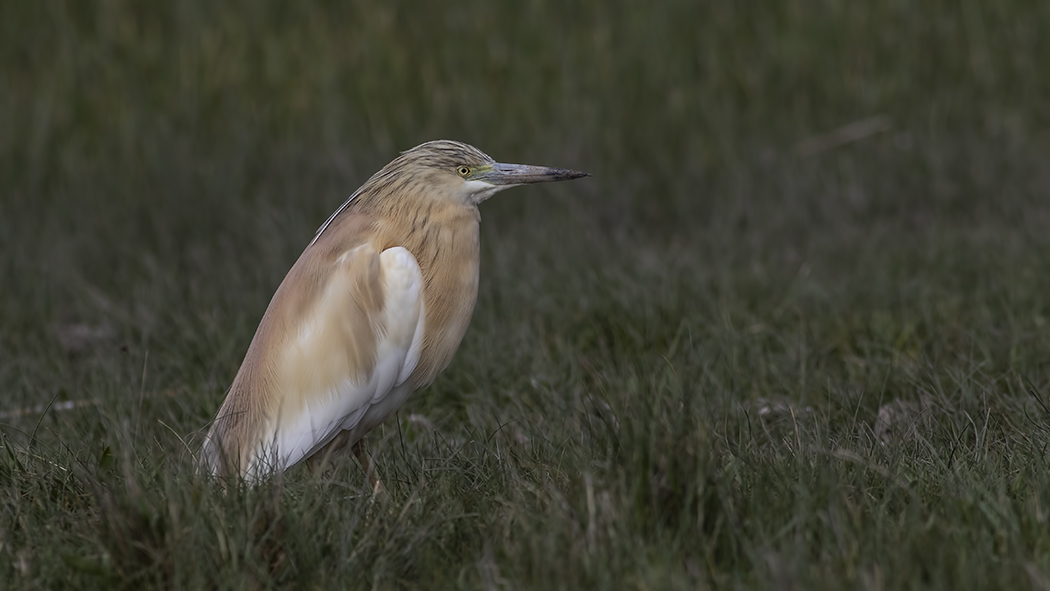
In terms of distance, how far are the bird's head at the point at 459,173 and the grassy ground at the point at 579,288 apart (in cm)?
68

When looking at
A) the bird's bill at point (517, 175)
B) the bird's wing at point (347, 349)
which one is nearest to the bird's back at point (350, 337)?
the bird's wing at point (347, 349)

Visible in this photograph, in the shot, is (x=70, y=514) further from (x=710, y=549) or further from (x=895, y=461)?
(x=895, y=461)

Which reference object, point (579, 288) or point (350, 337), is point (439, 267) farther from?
point (579, 288)

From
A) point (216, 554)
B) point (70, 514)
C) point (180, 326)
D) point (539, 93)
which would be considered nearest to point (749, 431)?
point (216, 554)

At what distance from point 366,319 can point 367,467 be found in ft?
1.38

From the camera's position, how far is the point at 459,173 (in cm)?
357

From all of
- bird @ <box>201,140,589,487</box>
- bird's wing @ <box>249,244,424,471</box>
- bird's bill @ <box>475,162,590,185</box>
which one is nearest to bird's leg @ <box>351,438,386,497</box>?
bird @ <box>201,140,589,487</box>

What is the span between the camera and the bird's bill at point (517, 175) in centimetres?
357

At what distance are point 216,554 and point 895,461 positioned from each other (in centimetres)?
161

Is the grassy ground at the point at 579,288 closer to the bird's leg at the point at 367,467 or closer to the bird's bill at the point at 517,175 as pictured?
the bird's leg at the point at 367,467

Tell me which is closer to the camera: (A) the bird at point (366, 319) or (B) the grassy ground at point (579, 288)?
(B) the grassy ground at point (579, 288)

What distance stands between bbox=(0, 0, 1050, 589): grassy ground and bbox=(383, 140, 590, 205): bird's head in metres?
0.68

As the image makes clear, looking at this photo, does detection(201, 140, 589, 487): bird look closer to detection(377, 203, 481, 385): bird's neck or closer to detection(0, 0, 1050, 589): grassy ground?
detection(377, 203, 481, 385): bird's neck

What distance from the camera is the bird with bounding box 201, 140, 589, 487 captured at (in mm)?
3381
